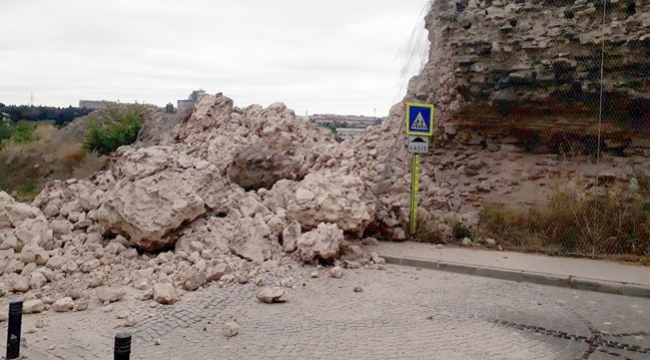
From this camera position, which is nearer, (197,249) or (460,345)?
(460,345)

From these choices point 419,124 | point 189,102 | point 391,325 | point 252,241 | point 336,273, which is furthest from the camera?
point 189,102

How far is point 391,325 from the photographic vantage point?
20.9ft

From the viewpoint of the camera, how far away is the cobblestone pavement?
5594mm

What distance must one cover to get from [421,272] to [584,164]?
14.3ft

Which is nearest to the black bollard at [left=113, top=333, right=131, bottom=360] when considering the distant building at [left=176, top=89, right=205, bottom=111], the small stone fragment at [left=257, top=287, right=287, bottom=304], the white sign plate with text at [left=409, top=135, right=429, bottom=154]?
the small stone fragment at [left=257, top=287, right=287, bottom=304]

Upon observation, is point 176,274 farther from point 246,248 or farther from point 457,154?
point 457,154

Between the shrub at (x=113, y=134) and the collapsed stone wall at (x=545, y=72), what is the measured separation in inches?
388

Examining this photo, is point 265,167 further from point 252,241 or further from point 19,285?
point 19,285

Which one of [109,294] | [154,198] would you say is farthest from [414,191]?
[109,294]

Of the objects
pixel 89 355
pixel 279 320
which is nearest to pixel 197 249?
pixel 279 320

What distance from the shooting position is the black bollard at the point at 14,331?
5136 mm

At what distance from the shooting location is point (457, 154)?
1245cm

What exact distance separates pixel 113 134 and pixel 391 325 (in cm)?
1354

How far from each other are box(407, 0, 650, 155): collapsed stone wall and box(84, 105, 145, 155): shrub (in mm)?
9862
